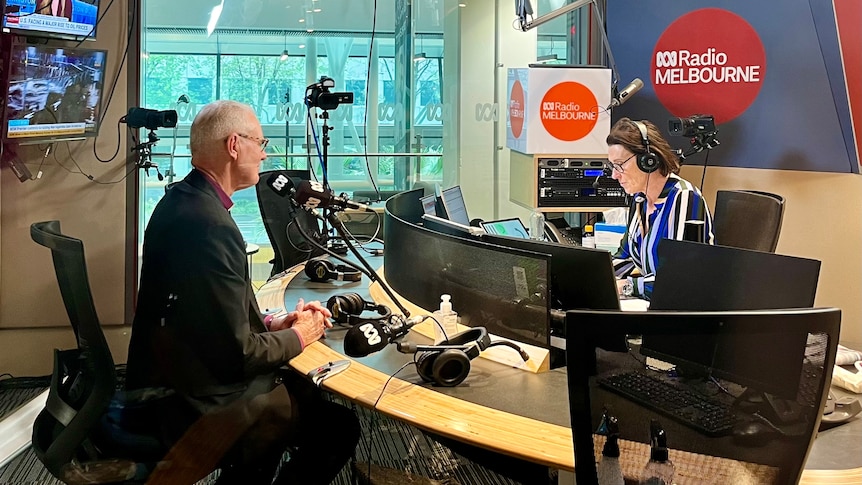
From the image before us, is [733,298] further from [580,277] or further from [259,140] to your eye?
[259,140]

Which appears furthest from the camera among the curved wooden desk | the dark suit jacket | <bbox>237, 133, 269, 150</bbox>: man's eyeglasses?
<bbox>237, 133, 269, 150</bbox>: man's eyeglasses

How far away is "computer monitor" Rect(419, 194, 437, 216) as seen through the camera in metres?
3.23

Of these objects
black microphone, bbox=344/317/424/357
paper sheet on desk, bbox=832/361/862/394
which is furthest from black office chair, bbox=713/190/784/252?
black microphone, bbox=344/317/424/357

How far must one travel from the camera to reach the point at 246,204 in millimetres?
5246

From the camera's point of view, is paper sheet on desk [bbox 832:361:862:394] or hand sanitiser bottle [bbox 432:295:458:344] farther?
hand sanitiser bottle [bbox 432:295:458:344]

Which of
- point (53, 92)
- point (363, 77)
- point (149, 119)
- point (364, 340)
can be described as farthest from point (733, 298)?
point (363, 77)

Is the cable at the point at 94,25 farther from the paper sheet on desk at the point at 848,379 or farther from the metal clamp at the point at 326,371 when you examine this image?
the paper sheet on desk at the point at 848,379

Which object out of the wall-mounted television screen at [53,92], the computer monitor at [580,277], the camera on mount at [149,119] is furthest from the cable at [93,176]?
the computer monitor at [580,277]

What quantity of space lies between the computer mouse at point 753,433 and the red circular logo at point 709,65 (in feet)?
10.7

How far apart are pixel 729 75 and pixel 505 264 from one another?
2699mm

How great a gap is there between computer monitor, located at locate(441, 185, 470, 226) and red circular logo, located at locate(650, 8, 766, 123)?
1714 mm

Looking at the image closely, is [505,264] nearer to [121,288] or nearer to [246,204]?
[121,288]

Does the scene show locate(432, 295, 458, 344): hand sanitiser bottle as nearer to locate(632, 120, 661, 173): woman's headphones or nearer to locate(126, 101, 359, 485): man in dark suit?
locate(126, 101, 359, 485): man in dark suit

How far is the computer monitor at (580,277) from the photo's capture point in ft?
6.13
